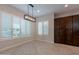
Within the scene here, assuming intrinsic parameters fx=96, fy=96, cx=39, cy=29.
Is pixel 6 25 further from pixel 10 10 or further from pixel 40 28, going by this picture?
pixel 40 28

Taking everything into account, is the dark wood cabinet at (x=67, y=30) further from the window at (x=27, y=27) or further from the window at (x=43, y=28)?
the window at (x=27, y=27)

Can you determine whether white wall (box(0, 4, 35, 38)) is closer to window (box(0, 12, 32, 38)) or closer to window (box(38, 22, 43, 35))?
window (box(0, 12, 32, 38))

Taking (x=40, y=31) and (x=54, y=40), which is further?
(x=40, y=31)

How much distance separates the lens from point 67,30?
21.4 feet

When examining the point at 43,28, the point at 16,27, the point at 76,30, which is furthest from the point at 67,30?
the point at 16,27

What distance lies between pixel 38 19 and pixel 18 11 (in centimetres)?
266
